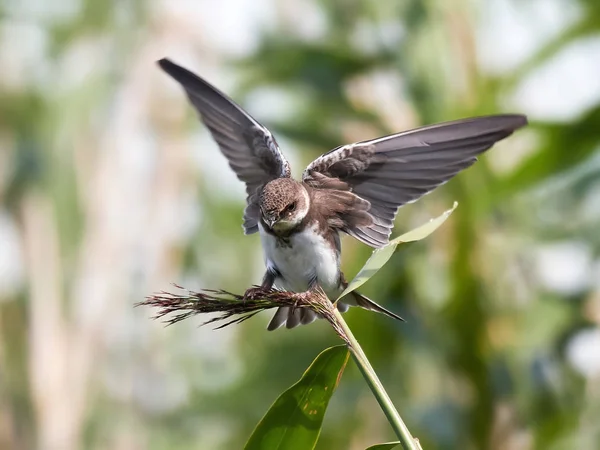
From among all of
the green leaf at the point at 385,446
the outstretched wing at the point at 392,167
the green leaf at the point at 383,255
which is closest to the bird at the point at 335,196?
the outstretched wing at the point at 392,167

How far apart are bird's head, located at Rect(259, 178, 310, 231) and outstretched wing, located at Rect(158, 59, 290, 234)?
0.14m

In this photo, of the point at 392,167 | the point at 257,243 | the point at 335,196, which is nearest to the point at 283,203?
the point at 335,196

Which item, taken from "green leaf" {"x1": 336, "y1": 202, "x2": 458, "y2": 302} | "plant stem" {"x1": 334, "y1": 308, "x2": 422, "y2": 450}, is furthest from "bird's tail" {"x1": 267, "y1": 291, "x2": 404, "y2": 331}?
"plant stem" {"x1": 334, "y1": 308, "x2": 422, "y2": 450}

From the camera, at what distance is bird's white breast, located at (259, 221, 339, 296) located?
208cm

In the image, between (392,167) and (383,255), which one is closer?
(383,255)

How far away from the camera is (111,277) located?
191 inches

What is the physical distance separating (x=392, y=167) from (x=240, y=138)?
482 mm

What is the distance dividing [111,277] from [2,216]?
3.01 feet

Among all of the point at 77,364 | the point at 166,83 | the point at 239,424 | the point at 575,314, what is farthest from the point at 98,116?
the point at 575,314

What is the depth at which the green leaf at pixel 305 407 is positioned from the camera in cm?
133

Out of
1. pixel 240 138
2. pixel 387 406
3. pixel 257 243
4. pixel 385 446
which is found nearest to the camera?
pixel 387 406

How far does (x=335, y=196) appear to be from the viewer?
208cm

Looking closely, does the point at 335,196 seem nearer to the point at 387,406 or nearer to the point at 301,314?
the point at 301,314

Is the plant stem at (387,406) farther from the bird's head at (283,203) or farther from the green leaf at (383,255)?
the bird's head at (283,203)
